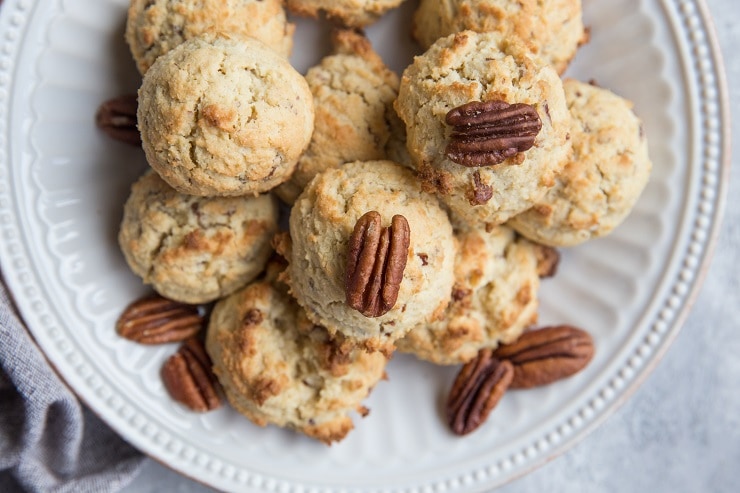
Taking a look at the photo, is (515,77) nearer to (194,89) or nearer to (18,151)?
(194,89)

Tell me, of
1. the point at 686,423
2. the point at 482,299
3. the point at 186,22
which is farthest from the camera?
the point at 686,423

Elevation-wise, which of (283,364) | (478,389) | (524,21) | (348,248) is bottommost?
(283,364)

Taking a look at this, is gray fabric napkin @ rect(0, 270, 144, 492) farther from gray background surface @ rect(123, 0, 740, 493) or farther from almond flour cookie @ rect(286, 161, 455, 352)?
gray background surface @ rect(123, 0, 740, 493)

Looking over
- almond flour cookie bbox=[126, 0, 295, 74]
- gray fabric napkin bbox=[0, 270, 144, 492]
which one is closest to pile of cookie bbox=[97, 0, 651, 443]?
almond flour cookie bbox=[126, 0, 295, 74]

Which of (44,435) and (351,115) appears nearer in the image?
(351,115)

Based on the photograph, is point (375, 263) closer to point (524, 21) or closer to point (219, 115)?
point (219, 115)

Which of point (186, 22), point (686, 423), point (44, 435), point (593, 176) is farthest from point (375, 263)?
point (686, 423)
